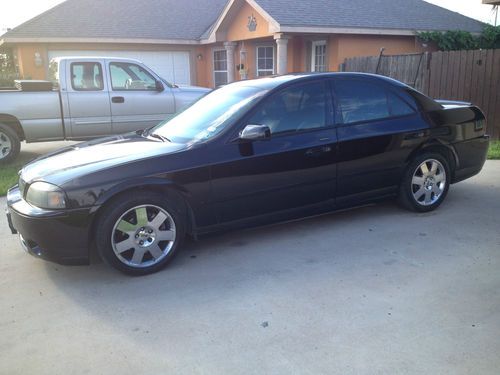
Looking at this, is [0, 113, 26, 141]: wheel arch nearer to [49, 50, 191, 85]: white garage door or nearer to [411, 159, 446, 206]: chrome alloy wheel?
[411, 159, 446, 206]: chrome alloy wheel

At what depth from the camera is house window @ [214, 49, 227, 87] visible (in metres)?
19.4

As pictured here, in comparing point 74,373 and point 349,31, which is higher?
point 349,31

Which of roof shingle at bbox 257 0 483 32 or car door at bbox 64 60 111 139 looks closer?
car door at bbox 64 60 111 139

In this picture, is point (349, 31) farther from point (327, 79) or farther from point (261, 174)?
point (261, 174)

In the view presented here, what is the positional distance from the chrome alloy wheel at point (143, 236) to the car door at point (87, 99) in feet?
18.2

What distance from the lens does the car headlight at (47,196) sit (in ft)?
11.9

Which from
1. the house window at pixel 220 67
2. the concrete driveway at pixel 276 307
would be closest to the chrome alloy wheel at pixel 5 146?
the concrete driveway at pixel 276 307

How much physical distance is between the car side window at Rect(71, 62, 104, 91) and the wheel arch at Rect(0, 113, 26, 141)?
4.07 feet

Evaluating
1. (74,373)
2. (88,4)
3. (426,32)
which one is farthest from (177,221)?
(88,4)

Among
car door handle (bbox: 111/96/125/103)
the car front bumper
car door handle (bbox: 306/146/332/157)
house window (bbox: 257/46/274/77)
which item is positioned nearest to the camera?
the car front bumper

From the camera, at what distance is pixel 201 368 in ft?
9.04

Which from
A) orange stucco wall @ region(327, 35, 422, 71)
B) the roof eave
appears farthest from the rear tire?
the roof eave

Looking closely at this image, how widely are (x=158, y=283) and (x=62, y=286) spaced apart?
80 centimetres

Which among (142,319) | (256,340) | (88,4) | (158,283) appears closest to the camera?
(256,340)
